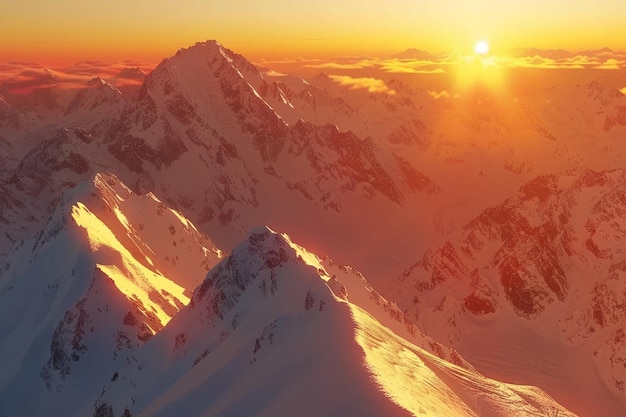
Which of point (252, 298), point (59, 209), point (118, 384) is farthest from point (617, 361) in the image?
point (59, 209)

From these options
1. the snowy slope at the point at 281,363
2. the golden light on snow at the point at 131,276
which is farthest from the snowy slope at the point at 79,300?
the snowy slope at the point at 281,363

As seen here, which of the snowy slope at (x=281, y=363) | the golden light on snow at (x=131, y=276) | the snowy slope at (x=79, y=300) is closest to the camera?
the snowy slope at (x=281, y=363)

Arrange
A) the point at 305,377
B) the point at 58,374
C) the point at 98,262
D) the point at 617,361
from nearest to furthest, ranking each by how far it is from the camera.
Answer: the point at 305,377
the point at 58,374
the point at 98,262
the point at 617,361

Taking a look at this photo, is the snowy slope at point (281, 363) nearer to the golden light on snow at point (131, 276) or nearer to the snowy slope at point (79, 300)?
the snowy slope at point (79, 300)

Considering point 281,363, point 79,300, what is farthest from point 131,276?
point 281,363

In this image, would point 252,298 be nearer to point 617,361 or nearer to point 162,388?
point 162,388

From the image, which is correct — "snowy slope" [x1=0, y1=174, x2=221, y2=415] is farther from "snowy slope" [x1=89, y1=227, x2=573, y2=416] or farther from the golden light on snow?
"snowy slope" [x1=89, y1=227, x2=573, y2=416]

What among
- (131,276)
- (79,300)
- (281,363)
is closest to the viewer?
(281,363)

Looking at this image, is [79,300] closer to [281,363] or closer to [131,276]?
[131,276]
